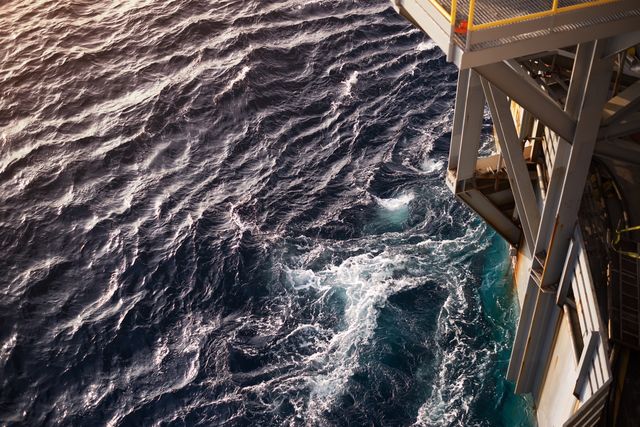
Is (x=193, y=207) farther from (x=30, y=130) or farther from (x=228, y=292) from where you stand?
(x=30, y=130)

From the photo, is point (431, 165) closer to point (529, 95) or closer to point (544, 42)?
point (529, 95)

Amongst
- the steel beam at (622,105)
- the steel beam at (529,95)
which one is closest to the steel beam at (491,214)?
the steel beam at (622,105)

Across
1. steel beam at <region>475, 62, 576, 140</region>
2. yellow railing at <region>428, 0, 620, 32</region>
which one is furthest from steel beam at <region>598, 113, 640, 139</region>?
yellow railing at <region>428, 0, 620, 32</region>

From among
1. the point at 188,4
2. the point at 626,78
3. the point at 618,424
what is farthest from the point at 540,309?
the point at 188,4

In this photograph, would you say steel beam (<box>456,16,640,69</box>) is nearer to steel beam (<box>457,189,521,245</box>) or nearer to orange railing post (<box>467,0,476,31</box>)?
orange railing post (<box>467,0,476,31</box>)

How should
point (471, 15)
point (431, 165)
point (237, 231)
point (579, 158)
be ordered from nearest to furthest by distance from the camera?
point (471, 15)
point (579, 158)
point (237, 231)
point (431, 165)

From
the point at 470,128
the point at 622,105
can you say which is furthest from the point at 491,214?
the point at 622,105

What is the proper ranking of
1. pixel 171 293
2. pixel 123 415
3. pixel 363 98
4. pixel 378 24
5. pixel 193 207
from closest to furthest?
pixel 123 415, pixel 171 293, pixel 193 207, pixel 363 98, pixel 378 24

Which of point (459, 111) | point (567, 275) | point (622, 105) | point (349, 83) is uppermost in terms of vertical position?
point (622, 105)
